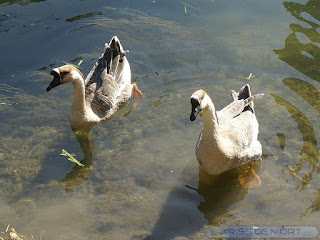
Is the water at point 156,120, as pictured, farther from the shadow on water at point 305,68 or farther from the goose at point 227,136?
the goose at point 227,136

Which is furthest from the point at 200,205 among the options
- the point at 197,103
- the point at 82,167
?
the point at 82,167

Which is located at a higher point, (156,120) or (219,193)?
(156,120)

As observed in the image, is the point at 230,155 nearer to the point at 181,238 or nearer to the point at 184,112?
the point at 181,238

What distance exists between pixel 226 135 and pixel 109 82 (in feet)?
9.19

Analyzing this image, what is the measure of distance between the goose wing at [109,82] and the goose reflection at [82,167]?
0.47m

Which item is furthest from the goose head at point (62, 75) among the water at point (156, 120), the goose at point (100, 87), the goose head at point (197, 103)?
the goose head at point (197, 103)

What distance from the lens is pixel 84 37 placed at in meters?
9.90

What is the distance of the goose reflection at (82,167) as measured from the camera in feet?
22.5

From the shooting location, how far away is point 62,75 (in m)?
7.37

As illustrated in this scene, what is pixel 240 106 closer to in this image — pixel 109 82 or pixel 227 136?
pixel 227 136

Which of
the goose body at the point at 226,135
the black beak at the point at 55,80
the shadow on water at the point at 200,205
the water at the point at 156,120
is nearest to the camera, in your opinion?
the goose body at the point at 226,135

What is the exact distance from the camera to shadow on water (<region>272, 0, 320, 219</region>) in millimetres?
6965

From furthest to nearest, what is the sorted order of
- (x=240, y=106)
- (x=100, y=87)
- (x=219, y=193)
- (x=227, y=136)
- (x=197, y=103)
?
(x=100, y=87) → (x=240, y=106) → (x=219, y=193) → (x=227, y=136) → (x=197, y=103)

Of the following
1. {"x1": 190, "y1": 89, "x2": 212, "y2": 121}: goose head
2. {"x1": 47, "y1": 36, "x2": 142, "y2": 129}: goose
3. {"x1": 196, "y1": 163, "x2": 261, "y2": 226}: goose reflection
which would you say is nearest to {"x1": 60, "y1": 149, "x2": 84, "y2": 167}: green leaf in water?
{"x1": 47, "y1": 36, "x2": 142, "y2": 129}: goose
